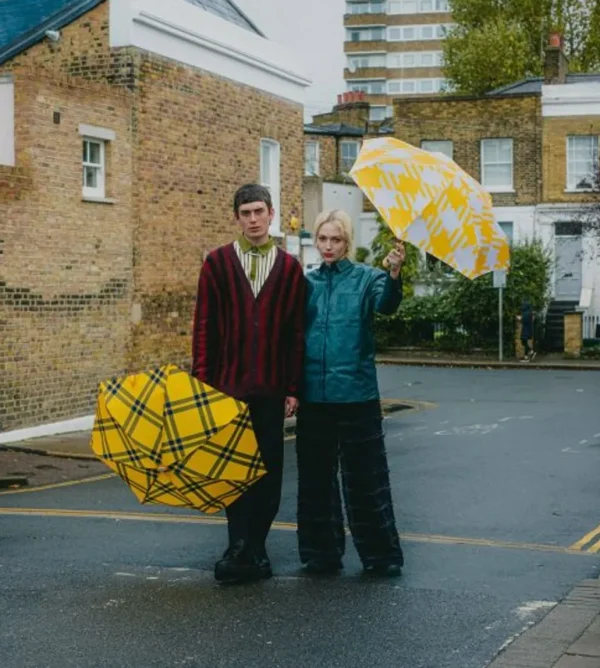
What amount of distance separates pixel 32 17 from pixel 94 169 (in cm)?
385

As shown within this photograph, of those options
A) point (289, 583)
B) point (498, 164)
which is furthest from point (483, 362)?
point (289, 583)

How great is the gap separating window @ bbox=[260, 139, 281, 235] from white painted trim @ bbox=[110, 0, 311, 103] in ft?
3.24

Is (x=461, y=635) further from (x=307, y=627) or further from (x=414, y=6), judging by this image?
(x=414, y=6)

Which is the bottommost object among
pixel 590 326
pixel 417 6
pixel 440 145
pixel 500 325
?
pixel 590 326

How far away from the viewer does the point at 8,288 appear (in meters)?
17.3

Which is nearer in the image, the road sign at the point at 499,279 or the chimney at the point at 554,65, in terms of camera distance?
the road sign at the point at 499,279

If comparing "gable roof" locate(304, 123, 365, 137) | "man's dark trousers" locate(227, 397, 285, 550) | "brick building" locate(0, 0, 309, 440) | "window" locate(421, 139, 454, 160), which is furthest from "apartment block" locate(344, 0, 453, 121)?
"man's dark trousers" locate(227, 397, 285, 550)

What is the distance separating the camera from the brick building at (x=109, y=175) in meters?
17.6

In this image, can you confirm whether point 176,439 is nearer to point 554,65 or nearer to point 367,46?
point 554,65

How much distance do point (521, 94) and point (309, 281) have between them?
1521 inches

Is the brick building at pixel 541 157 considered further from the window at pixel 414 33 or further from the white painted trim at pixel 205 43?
the window at pixel 414 33

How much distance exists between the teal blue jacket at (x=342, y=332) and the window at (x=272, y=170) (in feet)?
54.4

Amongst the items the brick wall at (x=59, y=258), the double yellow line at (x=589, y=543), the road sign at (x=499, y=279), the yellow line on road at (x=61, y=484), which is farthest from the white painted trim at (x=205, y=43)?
the road sign at (x=499, y=279)

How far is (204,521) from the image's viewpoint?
33.4ft
